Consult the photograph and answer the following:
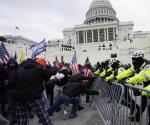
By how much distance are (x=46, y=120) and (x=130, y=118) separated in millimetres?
1523

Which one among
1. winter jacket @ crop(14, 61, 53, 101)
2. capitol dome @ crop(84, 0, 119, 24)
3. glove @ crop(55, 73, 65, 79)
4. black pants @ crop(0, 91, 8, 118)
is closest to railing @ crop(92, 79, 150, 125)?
winter jacket @ crop(14, 61, 53, 101)

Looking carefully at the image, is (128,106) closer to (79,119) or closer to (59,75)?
(79,119)

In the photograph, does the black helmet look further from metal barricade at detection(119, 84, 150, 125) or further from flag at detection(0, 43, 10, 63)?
flag at detection(0, 43, 10, 63)

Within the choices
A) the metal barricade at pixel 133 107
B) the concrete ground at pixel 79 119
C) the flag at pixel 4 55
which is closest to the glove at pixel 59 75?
the concrete ground at pixel 79 119

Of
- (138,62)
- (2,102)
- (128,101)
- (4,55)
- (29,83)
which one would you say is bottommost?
(2,102)

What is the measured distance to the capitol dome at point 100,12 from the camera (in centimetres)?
9194

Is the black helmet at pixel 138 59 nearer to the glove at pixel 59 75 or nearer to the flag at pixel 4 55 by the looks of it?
the glove at pixel 59 75

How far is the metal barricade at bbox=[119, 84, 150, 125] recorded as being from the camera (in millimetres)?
3845

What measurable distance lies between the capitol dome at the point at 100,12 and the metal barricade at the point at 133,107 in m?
89.3

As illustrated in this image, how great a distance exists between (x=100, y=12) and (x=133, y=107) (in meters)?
90.0

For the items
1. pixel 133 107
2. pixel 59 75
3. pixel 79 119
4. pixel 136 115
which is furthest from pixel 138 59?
pixel 59 75

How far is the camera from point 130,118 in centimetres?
406

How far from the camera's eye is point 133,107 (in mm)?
4129

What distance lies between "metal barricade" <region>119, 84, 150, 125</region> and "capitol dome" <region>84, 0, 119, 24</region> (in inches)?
3516
